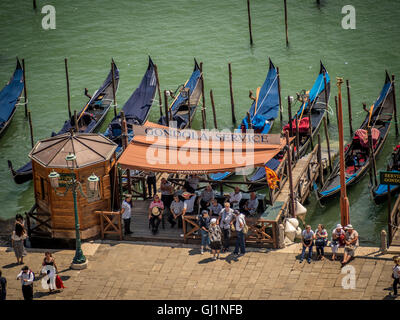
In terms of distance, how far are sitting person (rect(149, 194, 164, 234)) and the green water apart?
11503 millimetres

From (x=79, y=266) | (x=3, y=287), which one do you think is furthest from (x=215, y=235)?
(x=3, y=287)

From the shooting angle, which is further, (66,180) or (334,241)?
(66,180)

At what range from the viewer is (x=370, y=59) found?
50.0 metres

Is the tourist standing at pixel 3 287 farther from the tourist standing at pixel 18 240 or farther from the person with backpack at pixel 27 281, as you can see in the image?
the tourist standing at pixel 18 240

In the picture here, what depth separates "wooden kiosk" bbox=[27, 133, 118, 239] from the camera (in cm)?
3197

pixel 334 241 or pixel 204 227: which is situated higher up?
pixel 204 227

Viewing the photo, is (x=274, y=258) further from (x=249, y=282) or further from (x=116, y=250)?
(x=116, y=250)

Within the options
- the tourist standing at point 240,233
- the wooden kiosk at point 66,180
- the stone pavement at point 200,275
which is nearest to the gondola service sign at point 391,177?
the stone pavement at point 200,275

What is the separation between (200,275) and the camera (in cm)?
3030

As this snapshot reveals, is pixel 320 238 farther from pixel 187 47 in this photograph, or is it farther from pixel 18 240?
pixel 187 47

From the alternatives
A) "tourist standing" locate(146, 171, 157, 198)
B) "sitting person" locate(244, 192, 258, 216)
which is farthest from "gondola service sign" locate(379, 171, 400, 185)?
"tourist standing" locate(146, 171, 157, 198)

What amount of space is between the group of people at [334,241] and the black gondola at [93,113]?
14794 mm

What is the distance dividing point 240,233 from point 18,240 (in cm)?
733

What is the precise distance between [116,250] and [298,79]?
19.6 meters
